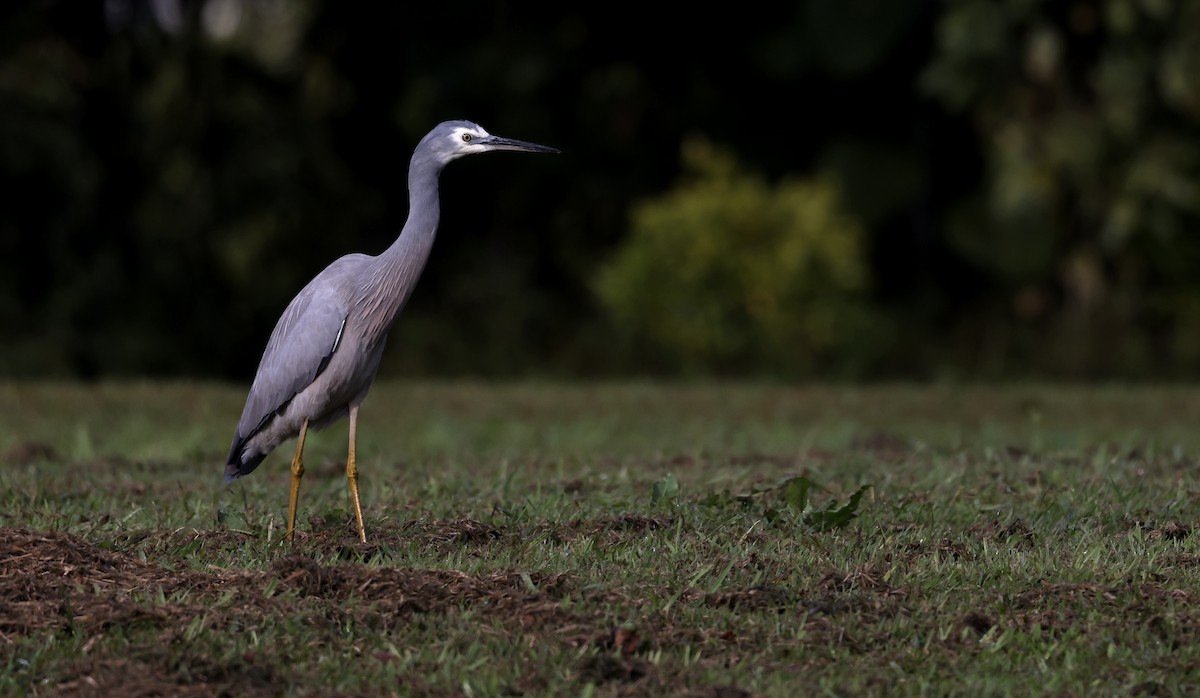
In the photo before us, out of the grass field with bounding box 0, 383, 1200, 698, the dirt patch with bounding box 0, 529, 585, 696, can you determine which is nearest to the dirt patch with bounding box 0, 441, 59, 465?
the grass field with bounding box 0, 383, 1200, 698

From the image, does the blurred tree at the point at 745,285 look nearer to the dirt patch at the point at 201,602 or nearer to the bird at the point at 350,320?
the bird at the point at 350,320

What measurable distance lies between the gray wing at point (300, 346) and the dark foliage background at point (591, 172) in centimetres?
1075

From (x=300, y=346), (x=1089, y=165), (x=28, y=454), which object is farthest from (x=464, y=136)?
(x=1089, y=165)

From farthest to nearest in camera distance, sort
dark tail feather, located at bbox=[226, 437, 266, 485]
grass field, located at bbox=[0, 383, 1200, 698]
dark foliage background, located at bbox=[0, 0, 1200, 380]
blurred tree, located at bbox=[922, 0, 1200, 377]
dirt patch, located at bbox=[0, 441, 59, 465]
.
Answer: dark foliage background, located at bbox=[0, 0, 1200, 380] < blurred tree, located at bbox=[922, 0, 1200, 377] < dirt patch, located at bbox=[0, 441, 59, 465] < dark tail feather, located at bbox=[226, 437, 266, 485] < grass field, located at bbox=[0, 383, 1200, 698]

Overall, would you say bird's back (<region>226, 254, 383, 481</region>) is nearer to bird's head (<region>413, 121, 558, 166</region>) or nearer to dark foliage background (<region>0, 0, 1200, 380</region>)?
bird's head (<region>413, 121, 558, 166</region>)

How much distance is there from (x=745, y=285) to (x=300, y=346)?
11.2 metres

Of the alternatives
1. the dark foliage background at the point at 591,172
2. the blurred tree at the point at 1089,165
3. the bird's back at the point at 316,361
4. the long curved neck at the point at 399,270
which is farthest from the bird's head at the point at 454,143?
the blurred tree at the point at 1089,165

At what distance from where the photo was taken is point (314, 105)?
20781mm

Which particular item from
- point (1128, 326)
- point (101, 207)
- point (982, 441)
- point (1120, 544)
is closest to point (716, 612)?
point (1120, 544)

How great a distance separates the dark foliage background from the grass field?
9187 mm

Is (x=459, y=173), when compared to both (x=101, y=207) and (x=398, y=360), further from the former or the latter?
(x=101, y=207)

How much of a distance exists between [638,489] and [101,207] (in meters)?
12.8

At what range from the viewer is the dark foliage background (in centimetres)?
1717

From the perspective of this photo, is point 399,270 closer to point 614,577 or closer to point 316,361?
point 316,361
